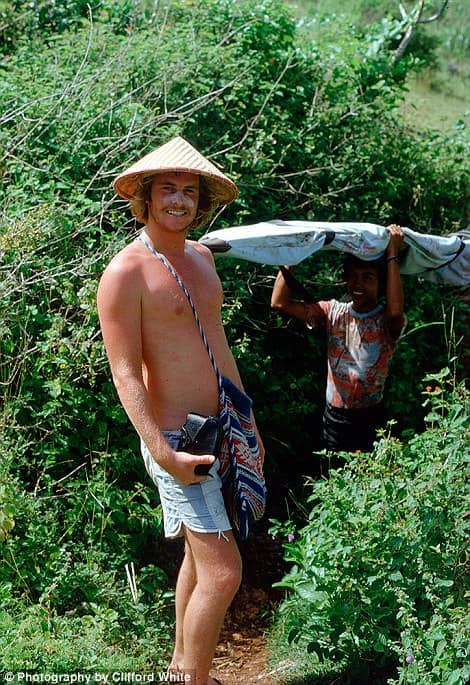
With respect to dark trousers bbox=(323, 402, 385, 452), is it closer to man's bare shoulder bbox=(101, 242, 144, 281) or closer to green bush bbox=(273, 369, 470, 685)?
green bush bbox=(273, 369, 470, 685)

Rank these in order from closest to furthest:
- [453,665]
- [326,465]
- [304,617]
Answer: [453,665]
[304,617]
[326,465]

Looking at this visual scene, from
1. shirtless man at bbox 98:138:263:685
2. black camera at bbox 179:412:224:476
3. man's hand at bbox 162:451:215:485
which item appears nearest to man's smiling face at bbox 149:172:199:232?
shirtless man at bbox 98:138:263:685

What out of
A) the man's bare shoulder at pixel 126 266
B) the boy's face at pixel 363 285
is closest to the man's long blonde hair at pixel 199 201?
the man's bare shoulder at pixel 126 266

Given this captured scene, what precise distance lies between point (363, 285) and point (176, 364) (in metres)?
1.82

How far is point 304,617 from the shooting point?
4094 mm

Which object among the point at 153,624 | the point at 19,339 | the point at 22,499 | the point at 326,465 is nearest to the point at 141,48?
the point at 19,339

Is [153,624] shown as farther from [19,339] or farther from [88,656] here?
[19,339]

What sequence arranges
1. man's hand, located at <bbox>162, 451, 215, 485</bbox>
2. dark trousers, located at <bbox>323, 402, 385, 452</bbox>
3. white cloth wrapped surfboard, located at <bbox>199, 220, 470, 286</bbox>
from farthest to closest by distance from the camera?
dark trousers, located at <bbox>323, 402, 385, 452</bbox>, white cloth wrapped surfboard, located at <bbox>199, 220, 470, 286</bbox>, man's hand, located at <bbox>162, 451, 215, 485</bbox>

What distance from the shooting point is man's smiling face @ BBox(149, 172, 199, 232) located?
3.67m

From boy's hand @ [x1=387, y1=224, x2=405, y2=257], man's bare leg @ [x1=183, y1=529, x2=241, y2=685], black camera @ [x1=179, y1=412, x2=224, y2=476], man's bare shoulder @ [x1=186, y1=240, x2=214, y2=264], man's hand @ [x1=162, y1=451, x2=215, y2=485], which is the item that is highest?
man's bare shoulder @ [x1=186, y1=240, x2=214, y2=264]

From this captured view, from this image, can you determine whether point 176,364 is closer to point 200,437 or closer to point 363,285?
point 200,437

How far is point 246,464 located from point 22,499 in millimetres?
1249

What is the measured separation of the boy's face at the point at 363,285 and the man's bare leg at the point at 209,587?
196 cm

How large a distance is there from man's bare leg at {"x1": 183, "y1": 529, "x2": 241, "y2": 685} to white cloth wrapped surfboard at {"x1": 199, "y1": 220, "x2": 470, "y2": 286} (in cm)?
160
